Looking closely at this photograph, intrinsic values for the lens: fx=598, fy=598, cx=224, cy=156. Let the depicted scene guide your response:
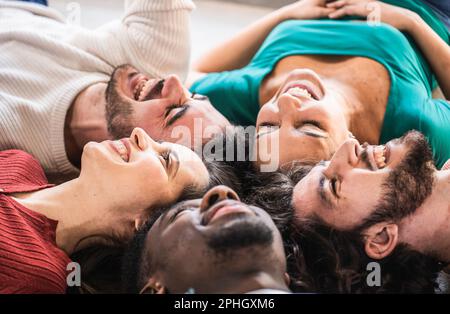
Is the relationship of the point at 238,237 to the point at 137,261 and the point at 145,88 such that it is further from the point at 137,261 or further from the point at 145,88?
the point at 145,88

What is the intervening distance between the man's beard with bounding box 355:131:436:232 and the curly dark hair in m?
0.05

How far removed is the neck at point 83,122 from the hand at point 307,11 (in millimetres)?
627

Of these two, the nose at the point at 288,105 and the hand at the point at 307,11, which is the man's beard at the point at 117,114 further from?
the hand at the point at 307,11

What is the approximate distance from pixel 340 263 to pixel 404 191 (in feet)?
0.52

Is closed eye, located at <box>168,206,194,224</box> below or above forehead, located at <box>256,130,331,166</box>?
above

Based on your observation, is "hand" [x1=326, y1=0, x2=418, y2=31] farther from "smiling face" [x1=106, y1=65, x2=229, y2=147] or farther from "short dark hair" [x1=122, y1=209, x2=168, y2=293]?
"short dark hair" [x1=122, y1=209, x2=168, y2=293]

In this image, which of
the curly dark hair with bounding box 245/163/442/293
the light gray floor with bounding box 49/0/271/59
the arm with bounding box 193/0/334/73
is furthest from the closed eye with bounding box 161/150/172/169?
the light gray floor with bounding box 49/0/271/59

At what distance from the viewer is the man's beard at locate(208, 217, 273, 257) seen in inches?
32.4

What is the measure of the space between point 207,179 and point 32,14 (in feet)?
2.82

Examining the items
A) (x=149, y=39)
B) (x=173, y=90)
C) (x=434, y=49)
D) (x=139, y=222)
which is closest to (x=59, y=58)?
(x=149, y=39)

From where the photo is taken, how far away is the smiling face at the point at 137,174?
1.02 m

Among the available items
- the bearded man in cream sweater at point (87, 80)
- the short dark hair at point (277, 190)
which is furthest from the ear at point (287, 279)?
the bearded man in cream sweater at point (87, 80)

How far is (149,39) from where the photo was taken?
1521mm

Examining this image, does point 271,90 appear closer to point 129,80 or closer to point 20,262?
point 129,80
